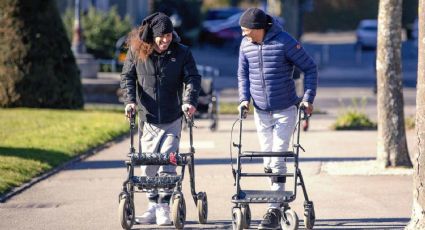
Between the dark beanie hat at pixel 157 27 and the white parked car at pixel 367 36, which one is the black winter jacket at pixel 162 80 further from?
the white parked car at pixel 367 36

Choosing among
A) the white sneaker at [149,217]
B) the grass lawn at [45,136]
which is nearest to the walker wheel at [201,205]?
the white sneaker at [149,217]

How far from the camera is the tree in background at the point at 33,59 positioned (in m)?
22.2

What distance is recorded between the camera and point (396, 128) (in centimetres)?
1411

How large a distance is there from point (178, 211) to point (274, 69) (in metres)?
1.42

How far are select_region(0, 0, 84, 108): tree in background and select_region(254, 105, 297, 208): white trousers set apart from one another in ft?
40.5

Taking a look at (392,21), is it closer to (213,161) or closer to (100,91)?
(213,161)

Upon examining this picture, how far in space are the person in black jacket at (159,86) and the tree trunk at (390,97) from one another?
13.8 feet

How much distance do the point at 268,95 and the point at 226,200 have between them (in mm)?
2000

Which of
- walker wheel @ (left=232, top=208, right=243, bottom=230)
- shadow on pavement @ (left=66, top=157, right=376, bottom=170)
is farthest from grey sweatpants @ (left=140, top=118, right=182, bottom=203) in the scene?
shadow on pavement @ (left=66, top=157, right=376, bottom=170)

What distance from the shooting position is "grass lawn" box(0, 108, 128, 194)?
45.9 ft

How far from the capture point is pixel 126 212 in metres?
10.0

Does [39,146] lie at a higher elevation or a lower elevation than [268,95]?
lower

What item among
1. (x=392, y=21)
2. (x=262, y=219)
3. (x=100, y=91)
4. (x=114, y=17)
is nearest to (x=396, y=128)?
(x=392, y=21)

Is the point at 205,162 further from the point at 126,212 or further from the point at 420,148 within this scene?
the point at 420,148
